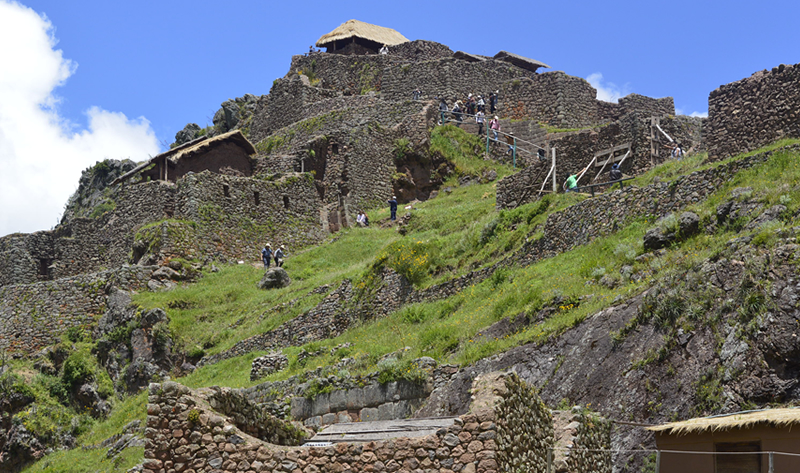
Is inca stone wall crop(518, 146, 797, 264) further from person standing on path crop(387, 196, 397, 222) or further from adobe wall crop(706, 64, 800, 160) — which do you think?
person standing on path crop(387, 196, 397, 222)

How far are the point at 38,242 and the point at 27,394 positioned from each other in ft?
50.7

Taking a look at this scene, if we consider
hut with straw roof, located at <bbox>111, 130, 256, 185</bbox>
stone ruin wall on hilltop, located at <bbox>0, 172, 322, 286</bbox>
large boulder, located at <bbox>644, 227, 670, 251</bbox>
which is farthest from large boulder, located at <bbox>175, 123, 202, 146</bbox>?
large boulder, located at <bbox>644, 227, 670, 251</bbox>

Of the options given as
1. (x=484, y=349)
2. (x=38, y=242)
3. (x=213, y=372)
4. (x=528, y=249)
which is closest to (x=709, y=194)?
(x=528, y=249)

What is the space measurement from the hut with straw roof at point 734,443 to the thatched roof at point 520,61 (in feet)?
146

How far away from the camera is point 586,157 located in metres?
27.1

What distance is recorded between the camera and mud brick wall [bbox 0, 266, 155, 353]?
2953 cm

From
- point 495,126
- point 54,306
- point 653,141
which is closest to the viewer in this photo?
point 653,141

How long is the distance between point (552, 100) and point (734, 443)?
3588cm

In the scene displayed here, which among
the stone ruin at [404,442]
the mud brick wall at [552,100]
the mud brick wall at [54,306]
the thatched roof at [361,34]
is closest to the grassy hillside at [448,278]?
the mud brick wall at [54,306]

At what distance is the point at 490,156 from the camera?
1563 inches

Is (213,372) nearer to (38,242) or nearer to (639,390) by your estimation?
(639,390)

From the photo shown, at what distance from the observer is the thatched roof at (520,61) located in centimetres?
5306

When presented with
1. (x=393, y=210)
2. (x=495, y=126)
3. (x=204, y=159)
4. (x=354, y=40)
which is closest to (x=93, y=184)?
(x=204, y=159)

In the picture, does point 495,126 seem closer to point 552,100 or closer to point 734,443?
point 552,100
